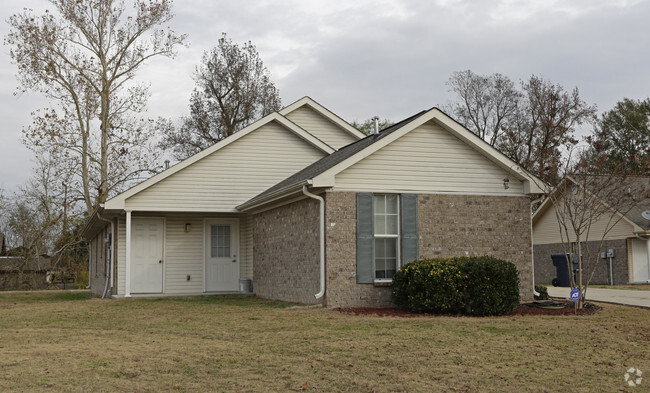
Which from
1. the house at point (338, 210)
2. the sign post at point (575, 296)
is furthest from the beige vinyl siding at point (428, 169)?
the sign post at point (575, 296)

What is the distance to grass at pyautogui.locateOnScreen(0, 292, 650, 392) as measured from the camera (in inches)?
263

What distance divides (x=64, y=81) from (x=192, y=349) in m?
23.0

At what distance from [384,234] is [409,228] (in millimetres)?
552

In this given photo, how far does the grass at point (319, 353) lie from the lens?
6680mm

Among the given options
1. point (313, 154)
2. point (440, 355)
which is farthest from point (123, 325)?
point (313, 154)

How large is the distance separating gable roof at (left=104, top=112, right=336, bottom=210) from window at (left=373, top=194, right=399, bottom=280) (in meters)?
5.25

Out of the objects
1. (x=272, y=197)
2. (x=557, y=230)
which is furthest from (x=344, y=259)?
(x=557, y=230)

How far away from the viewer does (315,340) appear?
9250 mm

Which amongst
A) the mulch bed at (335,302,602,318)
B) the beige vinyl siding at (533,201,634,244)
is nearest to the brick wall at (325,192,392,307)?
the mulch bed at (335,302,602,318)

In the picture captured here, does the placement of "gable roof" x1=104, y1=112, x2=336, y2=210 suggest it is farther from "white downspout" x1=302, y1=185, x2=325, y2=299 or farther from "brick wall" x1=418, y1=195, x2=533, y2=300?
"brick wall" x1=418, y1=195, x2=533, y2=300

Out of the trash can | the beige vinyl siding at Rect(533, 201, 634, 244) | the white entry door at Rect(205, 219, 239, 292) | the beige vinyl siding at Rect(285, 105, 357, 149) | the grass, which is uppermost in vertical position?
the beige vinyl siding at Rect(285, 105, 357, 149)

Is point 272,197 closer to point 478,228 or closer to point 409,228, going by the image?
point 409,228

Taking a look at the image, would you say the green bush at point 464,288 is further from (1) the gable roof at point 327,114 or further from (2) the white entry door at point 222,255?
(1) the gable roof at point 327,114

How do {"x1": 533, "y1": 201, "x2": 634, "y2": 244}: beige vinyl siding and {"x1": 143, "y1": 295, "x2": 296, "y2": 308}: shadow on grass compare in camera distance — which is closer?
{"x1": 143, "y1": 295, "x2": 296, "y2": 308}: shadow on grass
